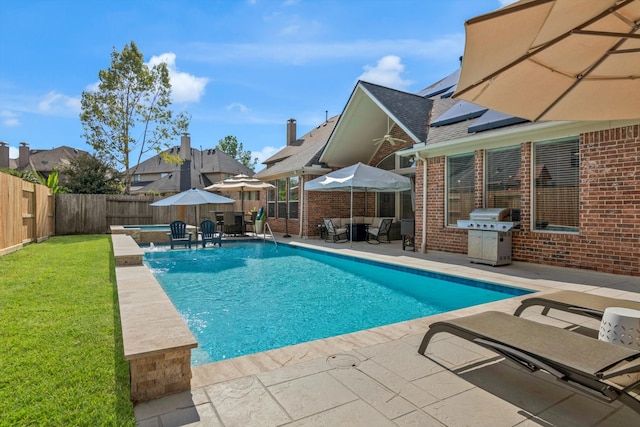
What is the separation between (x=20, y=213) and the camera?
32.4 ft

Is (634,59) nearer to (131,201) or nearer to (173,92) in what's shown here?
(131,201)

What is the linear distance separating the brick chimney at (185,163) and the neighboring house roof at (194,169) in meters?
0.27

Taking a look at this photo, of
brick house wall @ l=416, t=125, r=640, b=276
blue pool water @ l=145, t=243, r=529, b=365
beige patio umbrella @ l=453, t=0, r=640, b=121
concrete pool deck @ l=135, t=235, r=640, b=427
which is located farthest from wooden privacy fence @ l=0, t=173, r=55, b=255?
brick house wall @ l=416, t=125, r=640, b=276

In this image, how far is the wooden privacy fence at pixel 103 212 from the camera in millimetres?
16375

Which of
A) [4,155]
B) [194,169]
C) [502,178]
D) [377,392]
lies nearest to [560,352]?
[377,392]

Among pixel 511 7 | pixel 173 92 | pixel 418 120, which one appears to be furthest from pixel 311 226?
pixel 173 92

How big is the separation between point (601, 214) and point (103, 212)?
62.8ft

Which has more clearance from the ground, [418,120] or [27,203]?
[418,120]

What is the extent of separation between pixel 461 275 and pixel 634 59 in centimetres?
433

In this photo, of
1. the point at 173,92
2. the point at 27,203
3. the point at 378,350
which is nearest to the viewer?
the point at 378,350

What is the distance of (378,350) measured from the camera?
3312mm

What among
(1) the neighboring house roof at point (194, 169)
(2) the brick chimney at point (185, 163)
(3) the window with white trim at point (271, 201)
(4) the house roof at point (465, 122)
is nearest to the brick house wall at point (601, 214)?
(4) the house roof at point (465, 122)

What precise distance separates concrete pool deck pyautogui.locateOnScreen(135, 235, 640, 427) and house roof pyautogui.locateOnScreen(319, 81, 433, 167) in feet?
26.4

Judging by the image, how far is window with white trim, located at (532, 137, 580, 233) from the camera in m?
7.23
